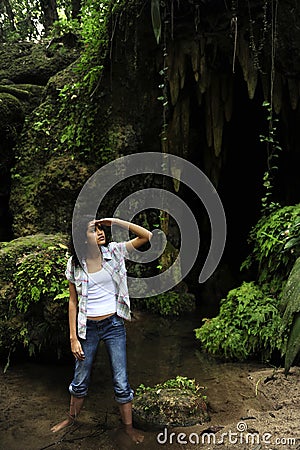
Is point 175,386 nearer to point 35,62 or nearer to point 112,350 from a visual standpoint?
point 112,350

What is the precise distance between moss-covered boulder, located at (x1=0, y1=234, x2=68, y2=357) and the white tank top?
1.47 m

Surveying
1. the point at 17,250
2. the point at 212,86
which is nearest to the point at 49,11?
the point at 212,86

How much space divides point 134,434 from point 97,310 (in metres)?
1.04

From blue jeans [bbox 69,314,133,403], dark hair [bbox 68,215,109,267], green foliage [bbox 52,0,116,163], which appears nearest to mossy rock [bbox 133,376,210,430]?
blue jeans [bbox 69,314,133,403]

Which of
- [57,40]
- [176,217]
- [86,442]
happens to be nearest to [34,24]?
[57,40]

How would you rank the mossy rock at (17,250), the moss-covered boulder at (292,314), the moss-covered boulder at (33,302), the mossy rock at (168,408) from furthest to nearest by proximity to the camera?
the mossy rock at (17,250) < the moss-covered boulder at (33,302) < the mossy rock at (168,408) < the moss-covered boulder at (292,314)

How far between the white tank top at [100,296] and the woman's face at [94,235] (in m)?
0.23

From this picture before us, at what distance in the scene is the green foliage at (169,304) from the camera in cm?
756

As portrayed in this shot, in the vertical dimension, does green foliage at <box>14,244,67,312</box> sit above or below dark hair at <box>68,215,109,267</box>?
below

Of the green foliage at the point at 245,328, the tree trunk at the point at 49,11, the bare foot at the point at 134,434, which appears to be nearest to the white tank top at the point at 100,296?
the bare foot at the point at 134,434

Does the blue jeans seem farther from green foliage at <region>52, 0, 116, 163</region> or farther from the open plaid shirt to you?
green foliage at <region>52, 0, 116, 163</region>

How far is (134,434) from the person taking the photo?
3469 mm

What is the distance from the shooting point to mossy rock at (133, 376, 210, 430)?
370cm

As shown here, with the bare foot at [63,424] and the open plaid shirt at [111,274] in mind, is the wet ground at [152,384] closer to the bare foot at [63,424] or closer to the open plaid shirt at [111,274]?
the bare foot at [63,424]
